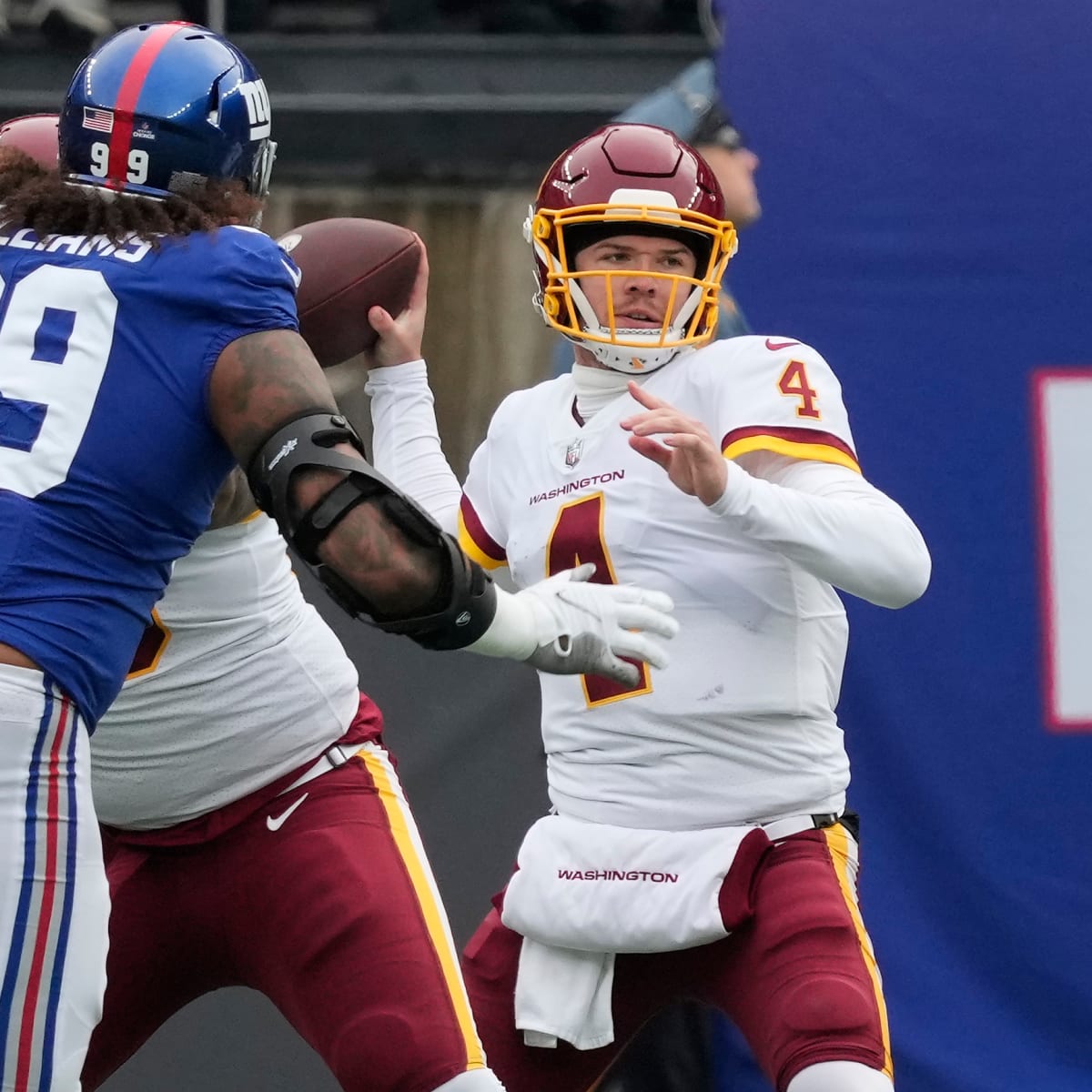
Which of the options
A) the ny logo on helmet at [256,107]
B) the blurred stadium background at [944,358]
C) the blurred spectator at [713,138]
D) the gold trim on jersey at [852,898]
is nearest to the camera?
the ny logo on helmet at [256,107]

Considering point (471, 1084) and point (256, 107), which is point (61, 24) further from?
point (471, 1084)

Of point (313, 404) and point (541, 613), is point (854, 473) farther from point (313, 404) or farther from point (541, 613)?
point (313, 404)

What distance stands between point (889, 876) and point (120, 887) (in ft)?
5.29

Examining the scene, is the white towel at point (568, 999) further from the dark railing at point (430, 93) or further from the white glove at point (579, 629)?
the dark railing at point (430, 93)

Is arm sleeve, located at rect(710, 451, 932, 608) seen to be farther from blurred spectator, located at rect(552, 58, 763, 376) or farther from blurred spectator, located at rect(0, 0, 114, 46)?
blurred spectator, located at rect(0, 0, 114, 46)

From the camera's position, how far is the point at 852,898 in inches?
101

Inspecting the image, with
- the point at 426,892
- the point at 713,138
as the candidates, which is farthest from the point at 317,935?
the point at 713,138

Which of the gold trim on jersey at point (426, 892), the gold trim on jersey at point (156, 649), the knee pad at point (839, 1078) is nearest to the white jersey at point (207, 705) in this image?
the gold trim on jersey at point (156, 649)

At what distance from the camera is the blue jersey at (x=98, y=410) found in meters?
1.99

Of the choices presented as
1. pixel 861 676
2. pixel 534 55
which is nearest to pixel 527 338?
pixel 534 55

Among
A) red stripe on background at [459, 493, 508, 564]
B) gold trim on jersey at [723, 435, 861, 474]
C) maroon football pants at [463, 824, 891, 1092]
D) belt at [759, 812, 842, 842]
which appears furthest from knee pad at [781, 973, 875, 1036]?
red stripe on background at [459, 493, 508, 564]

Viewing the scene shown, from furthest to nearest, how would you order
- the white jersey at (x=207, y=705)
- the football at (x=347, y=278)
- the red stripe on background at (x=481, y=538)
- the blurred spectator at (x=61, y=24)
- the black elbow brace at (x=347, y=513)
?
the blurred spectator at (x=61, y=24)
the red stripe on background at (x=481, y=538)
the football at (x=347, y=278)
the white jersey at (x=207, y=705)
the black elbow brace at (x=347, y=513)

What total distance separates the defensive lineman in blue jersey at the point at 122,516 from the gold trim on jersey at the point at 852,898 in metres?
0.63

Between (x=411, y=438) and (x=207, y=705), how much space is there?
57cm
